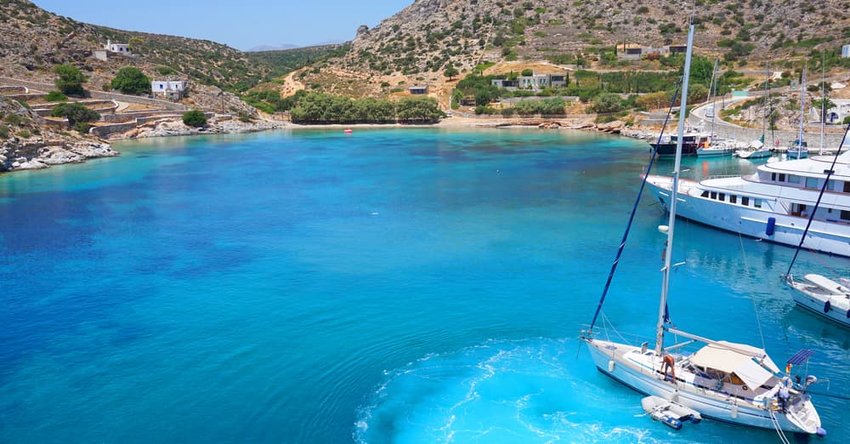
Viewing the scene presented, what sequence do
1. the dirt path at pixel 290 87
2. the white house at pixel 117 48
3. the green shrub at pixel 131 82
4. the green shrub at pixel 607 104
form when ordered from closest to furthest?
the green shrub at pixel 607 104 < the green shrub at pixel 131 82 < the white house at pixel 117 48 < the dirt path at pixel 290 87

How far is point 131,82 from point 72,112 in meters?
23.2

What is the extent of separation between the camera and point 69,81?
88938 millimetres

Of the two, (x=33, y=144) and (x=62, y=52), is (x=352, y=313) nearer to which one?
(x=33, y=144)

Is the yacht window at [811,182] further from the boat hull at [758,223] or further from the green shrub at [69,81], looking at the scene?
the green shrub at [69,81]

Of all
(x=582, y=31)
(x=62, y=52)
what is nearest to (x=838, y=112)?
(x=582, y=31)

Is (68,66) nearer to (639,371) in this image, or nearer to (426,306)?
(426,306)

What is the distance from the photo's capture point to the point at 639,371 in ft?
58.5

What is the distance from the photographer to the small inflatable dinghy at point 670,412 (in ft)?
54.5

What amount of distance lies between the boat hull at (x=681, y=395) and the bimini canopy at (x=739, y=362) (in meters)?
0.70

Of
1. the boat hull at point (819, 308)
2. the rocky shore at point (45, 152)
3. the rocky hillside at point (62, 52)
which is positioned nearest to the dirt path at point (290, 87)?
the rocky hillside at point (62, 52)

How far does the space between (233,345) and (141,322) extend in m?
4.42

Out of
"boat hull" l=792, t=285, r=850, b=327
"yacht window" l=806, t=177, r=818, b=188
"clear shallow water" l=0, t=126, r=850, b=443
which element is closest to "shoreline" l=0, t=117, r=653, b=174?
"clear shallow water" l=0, t=126, r=850, b=443

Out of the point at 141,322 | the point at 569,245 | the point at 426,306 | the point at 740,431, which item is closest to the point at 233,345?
the point at 141,322

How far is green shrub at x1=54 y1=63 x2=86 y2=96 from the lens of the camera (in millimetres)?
88000
